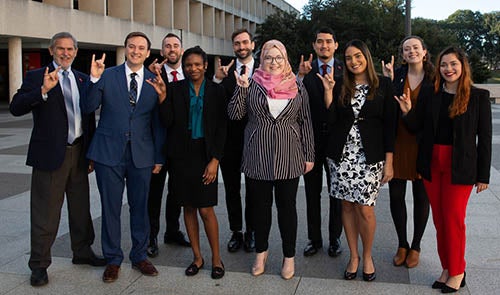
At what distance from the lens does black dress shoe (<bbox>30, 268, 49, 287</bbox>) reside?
4.21 m

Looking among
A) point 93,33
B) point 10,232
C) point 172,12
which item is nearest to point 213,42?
point 172,12

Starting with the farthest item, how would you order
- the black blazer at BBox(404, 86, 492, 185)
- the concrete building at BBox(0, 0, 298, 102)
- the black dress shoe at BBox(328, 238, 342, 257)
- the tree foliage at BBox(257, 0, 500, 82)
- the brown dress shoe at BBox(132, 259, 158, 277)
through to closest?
the tree foliage at BBox(257, 0, 500, 82) → the concrete building at BBox(0, 0, 298, 102) → the black dress shoe at BBox(328, 238, 342, 257) → the brown dress shoe at BBox(132, 259, 158, 277) → the black blazer at BBox(404, 86, 492, 185)

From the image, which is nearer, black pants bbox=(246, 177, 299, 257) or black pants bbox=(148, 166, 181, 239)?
black pants bbox=(246, 177, 299, 257)

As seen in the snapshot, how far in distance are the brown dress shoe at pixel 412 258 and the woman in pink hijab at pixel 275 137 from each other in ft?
3.58

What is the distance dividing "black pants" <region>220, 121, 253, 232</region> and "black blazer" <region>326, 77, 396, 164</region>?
1.03 metres

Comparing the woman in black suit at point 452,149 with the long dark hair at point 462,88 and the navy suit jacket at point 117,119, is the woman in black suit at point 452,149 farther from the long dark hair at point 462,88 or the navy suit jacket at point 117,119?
the navy suit jacket at point 117,119

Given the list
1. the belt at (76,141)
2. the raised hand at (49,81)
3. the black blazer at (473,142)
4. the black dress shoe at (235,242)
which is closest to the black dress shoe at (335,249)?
the black dress shoe at (235,242)

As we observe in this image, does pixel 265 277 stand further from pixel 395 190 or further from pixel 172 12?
pixel 172 12

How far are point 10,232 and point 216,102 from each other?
3.08 meters

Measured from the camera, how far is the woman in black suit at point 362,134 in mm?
4199

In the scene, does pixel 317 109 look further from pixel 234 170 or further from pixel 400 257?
pixel 400 257

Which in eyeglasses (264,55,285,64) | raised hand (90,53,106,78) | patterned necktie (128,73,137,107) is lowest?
→ patterned necktie (128,73,137,107)

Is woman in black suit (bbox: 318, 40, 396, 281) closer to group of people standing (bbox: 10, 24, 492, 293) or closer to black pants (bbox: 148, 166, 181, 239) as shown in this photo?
group of people standing (bbox: 10, 24, 492, 293)

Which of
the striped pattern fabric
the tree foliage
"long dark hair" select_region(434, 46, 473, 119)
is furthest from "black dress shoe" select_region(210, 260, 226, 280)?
the tree foliage
